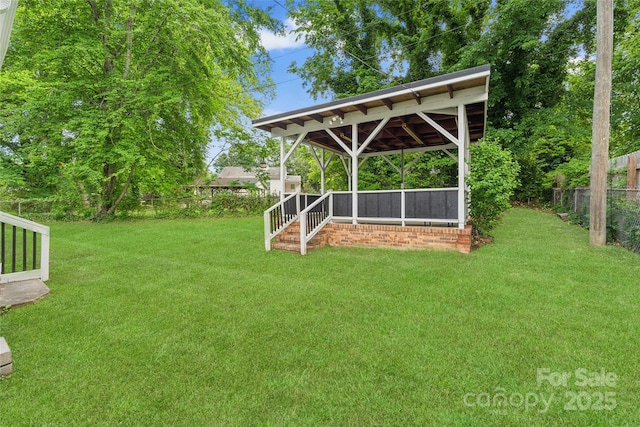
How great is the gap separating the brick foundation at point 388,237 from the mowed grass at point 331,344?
75cm

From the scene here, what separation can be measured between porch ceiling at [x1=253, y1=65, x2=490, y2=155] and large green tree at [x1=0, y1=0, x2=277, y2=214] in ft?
24.1

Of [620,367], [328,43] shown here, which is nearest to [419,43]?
[328,43]

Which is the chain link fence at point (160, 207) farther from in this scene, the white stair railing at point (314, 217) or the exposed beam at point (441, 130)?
the exposed beam at point (441, 130)

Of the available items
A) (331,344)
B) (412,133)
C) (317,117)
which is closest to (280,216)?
(317,117)

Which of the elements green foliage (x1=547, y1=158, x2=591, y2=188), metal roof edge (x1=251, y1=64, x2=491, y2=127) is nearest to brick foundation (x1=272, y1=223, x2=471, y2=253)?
metal roof edge (x1=251, y1=64, x2=491, y2=127)

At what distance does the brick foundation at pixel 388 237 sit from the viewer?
584 cm

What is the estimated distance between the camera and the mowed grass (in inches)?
72.8

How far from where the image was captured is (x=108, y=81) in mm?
12336

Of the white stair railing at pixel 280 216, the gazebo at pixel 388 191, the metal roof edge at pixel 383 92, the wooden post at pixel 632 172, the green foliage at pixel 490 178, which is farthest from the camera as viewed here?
Answer: the wooden post at pixel 632 172

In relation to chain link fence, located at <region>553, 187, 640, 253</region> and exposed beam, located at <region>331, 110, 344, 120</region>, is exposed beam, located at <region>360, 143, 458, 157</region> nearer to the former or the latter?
exposed beam, located at <region>331, 110, 344, 120</region>

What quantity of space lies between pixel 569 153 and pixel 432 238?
17.3m

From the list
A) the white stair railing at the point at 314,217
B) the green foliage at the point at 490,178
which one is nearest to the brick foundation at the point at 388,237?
the white stair railing at the point at 314,217

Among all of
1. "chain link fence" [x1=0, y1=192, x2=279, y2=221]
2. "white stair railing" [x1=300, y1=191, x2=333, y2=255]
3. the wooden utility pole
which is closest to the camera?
the wooden utility pole

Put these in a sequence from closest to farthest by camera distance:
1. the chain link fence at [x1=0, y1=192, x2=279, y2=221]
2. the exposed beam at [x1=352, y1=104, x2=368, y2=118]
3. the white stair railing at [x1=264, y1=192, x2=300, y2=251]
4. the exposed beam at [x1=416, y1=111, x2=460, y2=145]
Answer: the exposed beam at [x1=416, y1=111, x2=460, y2=145] < the exposed beam at [x1=352, y1=104, x2=368, y2=118] < the white stair railing at [x1=264, y1=192, x2=300, y2=251] < the chain link fence at [x1=0, y1=192, x2=279, y2=221]
